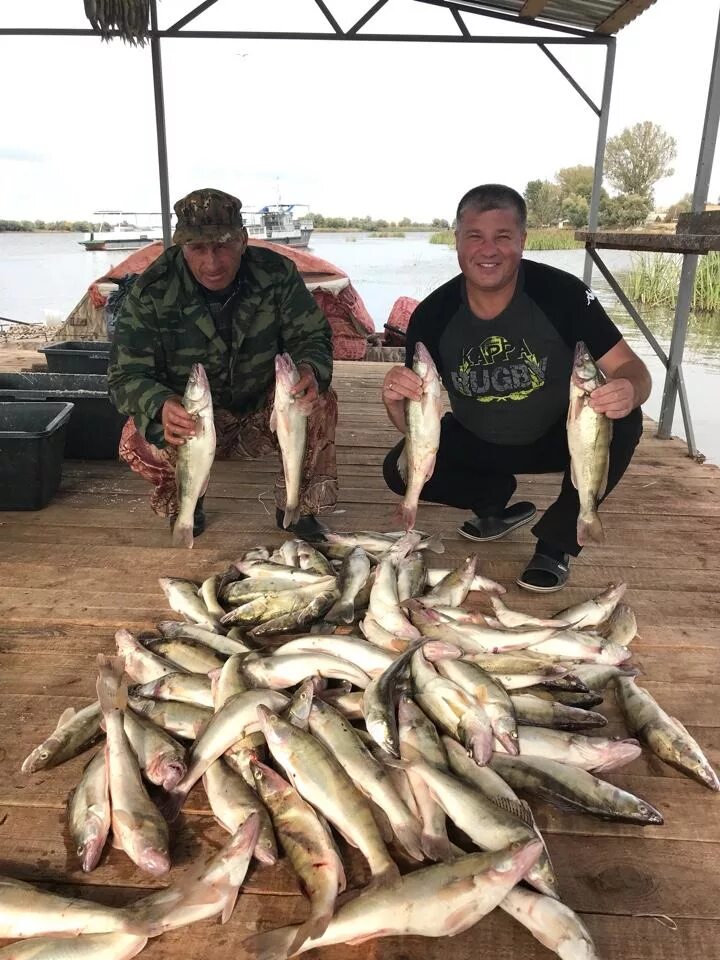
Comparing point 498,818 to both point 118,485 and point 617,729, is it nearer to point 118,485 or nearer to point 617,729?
point 617,729

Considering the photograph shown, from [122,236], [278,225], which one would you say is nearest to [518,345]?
[278,225]

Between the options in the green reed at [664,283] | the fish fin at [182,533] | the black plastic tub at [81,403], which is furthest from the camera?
the green reed at [664,283]

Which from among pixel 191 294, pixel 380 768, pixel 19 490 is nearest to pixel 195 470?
pixel 191 294

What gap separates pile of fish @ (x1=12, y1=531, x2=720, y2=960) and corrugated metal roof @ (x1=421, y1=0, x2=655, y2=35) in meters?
5.55

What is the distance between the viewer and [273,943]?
1.48 m

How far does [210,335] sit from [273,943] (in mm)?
2935

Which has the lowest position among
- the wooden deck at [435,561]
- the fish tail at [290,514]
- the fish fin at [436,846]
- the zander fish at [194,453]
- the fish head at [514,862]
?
the wooden deck at [435,561]

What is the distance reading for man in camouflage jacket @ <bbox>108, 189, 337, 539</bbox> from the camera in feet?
11.7

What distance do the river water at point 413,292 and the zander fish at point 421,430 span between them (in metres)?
5.21

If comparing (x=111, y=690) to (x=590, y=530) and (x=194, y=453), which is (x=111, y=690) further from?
(x=590, y=530)

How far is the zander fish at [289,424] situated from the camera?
304 cm

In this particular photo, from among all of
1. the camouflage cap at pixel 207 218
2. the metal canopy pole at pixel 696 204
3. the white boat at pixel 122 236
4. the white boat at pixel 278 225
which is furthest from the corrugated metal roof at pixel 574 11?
the white boat at pixel 122 236

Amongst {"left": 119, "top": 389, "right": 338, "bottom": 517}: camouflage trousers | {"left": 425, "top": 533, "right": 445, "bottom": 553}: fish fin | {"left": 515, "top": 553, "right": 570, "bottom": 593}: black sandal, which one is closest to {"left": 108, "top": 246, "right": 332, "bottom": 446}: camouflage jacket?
{"left": 119, "top": 389, "right": 338, "bottom": 517}: camouflage trousers

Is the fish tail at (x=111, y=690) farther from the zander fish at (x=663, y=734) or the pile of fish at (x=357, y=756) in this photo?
the zander fish at (x=663, y=734)
